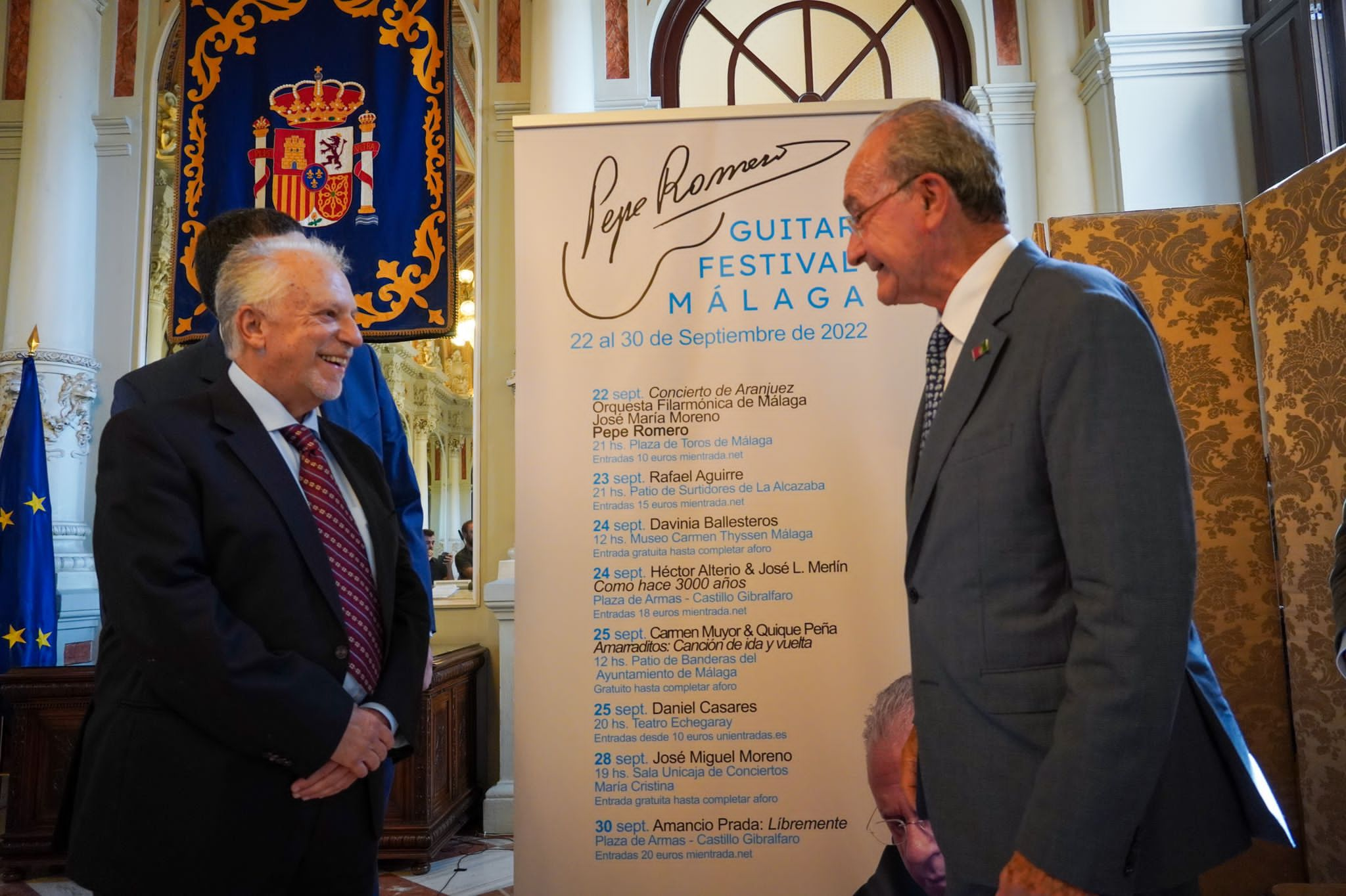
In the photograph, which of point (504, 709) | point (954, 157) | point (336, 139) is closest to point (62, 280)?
point (336, 139)

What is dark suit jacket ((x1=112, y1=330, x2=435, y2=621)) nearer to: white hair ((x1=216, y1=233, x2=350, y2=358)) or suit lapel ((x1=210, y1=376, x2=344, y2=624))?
white hair ((x1=216, y1=233, x2=350, y2=358))

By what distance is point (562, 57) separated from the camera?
4934 mm

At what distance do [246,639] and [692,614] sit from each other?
1.17 m

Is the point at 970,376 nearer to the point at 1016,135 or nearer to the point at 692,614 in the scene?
the point at 692,614

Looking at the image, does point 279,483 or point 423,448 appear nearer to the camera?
point 279,483

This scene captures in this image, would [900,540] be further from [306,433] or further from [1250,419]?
[306,433]

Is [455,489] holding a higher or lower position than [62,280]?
lower

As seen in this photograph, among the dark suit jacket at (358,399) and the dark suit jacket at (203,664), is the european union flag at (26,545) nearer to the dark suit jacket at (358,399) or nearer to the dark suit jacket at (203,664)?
the dark suit jacket at (358,399)

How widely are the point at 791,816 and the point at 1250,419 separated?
175 cm

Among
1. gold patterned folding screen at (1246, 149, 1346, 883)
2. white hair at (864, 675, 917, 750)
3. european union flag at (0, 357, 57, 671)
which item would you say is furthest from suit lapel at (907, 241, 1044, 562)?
european union flag at (0, 357, 57, 671)

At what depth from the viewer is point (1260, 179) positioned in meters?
4.45

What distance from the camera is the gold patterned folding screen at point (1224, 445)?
9.29ft

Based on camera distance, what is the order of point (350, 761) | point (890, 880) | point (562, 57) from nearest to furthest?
point (350, 761), point (890, 880), point (562, 57)

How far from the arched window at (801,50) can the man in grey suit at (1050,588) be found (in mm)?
4257
